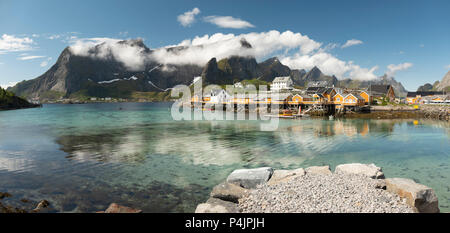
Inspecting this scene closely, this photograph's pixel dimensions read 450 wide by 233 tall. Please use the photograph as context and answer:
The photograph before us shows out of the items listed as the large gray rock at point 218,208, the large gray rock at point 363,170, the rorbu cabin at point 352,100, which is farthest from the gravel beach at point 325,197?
the rorbu cabin at point 352,100

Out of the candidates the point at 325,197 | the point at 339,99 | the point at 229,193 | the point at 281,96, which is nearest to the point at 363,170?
the point at 325,197

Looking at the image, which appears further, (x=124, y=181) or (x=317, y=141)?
(x=317, y=141)

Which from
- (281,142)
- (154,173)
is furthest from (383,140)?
(154,173)

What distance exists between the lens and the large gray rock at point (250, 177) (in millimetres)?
12116

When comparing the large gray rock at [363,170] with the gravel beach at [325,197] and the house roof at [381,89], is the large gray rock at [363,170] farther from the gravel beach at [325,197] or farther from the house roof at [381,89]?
the house roof at [381,89]

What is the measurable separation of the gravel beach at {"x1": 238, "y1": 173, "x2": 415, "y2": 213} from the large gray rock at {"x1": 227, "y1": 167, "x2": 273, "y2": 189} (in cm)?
47

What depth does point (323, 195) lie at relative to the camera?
9.55 m

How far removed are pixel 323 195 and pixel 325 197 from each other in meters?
0.18

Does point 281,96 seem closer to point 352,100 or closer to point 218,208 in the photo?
point 352,100

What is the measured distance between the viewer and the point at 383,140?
3038 cm

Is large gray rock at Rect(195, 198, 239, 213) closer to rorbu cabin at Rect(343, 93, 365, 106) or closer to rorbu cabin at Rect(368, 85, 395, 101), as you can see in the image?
rorbu cabin at Rect(343, 93, 365, 106)

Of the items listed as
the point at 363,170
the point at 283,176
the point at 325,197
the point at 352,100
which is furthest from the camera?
the point at 352,100
